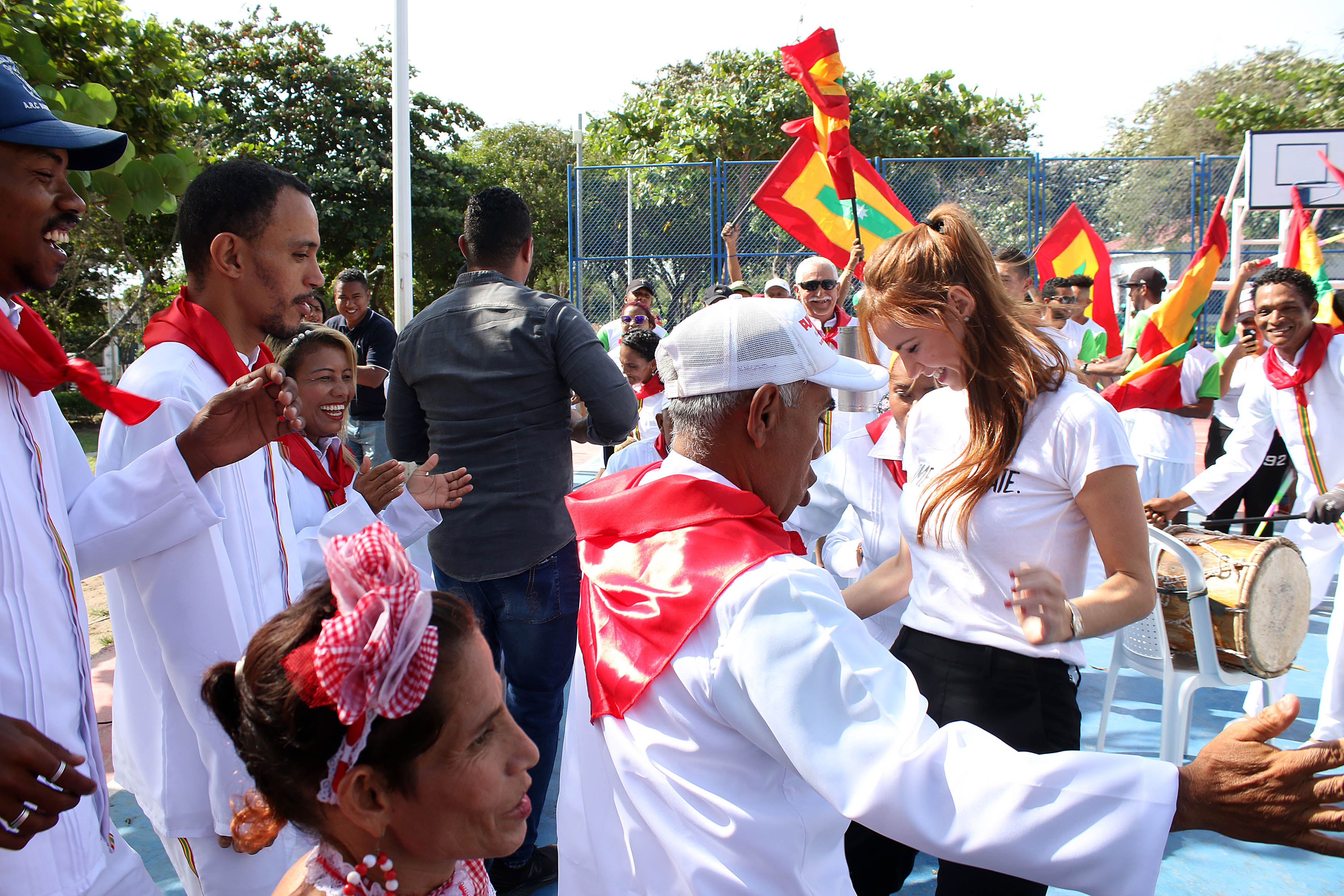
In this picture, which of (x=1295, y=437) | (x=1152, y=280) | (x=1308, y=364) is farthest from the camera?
(x=1152, y=280)

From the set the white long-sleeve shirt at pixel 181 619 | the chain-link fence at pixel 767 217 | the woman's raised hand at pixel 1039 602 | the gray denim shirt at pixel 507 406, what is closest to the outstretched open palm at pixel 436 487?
the gray denim shirt at pixel 507 406

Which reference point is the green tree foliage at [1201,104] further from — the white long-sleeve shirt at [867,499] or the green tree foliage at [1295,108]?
the white long-sleeve shirt at [867,499]

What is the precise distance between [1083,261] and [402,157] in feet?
22.2

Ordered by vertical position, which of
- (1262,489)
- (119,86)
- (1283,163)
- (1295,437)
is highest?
(1283,163)

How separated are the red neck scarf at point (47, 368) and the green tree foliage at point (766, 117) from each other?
1924cm

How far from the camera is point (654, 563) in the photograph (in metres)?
1.58

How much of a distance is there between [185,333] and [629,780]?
149 cm

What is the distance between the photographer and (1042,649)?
2.12m

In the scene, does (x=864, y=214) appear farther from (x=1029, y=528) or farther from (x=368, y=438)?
(x=1029, y=528)

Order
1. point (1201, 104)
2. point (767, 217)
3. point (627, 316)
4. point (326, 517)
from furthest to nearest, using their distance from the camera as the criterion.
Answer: point (1201, 104) → point (767, 217) → point (627, 316) → point (326, 517)

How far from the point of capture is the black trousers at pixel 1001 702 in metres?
2.10

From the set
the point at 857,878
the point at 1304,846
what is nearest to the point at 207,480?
the point at 857,878

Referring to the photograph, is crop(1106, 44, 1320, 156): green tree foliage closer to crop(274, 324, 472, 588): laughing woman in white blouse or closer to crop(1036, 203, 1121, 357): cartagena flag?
crop(1036, 203, 1121, 357): cartagena flag

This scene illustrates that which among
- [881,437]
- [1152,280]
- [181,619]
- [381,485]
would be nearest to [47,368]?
[181,619]
